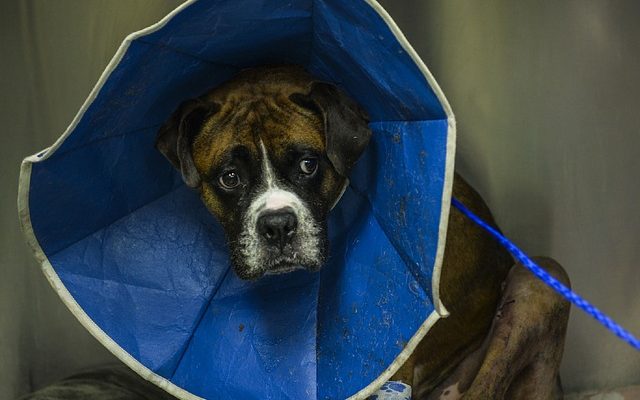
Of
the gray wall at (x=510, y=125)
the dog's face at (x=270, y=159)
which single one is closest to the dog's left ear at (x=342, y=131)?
the dog's face at (x=270, y=159)

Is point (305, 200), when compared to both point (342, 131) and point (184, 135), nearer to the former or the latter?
point (342, 131)

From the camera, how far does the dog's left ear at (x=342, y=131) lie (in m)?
2.51

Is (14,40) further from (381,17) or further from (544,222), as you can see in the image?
(544,222)

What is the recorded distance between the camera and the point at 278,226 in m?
2.43

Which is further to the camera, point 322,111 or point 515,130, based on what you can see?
point 515,130

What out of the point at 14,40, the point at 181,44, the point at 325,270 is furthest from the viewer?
the point at 14,40

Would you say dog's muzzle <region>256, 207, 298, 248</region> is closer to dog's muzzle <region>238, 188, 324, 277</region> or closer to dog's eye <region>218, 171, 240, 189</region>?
dog's muzzle <region>238, 188, 324, 277</region>

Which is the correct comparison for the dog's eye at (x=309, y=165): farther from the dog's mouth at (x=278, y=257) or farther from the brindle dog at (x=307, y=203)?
the dog's mouth at (x=278, y=257)

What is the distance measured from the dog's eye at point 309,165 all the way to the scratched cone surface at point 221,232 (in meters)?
0.18

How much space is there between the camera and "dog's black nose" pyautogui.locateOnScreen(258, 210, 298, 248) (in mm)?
2426

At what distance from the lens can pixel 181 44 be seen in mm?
2363

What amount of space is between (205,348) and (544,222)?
58.5 inches

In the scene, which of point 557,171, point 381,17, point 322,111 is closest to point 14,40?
point 322,111

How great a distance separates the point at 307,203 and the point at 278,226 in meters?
0.13
